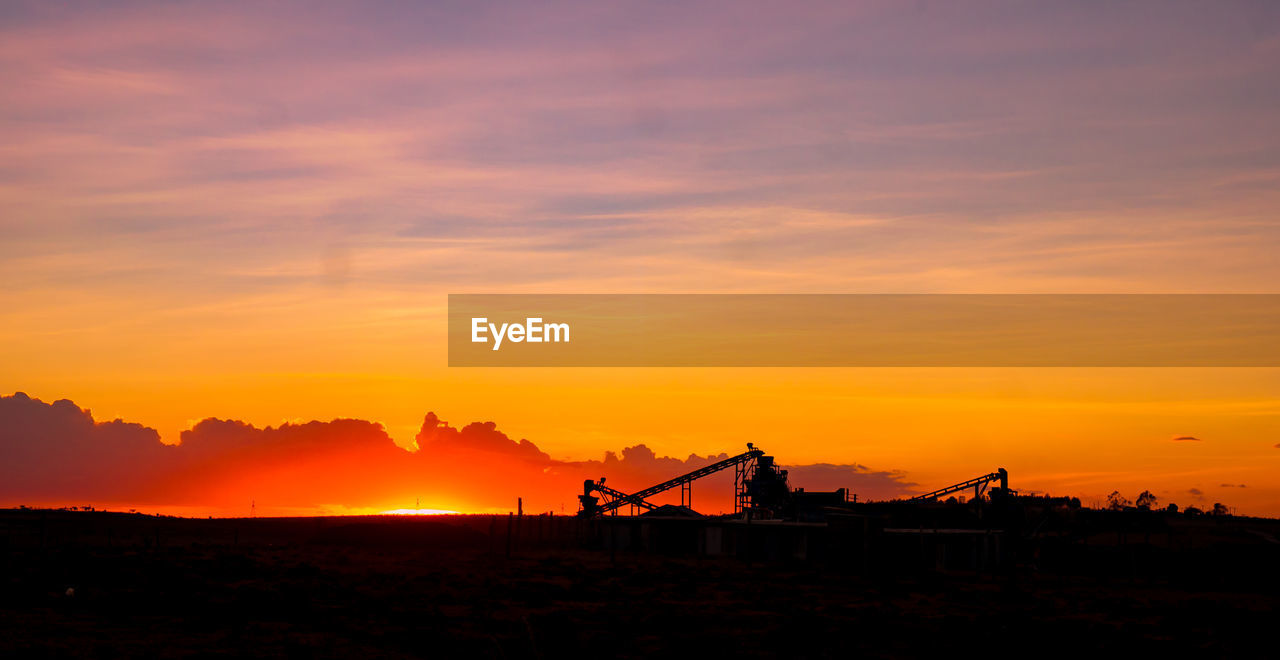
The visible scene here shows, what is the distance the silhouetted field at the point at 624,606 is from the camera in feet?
109

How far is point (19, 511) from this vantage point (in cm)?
17138

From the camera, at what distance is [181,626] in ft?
116

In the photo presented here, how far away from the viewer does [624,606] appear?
45031 mm

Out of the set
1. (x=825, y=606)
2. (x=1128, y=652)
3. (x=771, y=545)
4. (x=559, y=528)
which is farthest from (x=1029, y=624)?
(x=559, y=528)

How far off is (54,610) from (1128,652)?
1408 inches

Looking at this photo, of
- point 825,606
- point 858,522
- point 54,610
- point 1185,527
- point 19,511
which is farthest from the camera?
point 19,511

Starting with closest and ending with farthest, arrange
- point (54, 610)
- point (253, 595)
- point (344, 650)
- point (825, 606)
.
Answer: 1. point (344, 650)
2. point (54, 610)
3. point (253, 595)
4. point (825, 606)

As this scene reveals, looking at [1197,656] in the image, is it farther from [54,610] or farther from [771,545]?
[771,545]

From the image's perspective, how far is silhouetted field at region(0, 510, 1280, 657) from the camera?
33.4 meters

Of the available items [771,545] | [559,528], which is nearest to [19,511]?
[559,528]

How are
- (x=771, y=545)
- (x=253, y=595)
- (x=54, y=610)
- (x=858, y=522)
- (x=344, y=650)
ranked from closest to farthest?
(x=344, y=650), (x=54, y=610), (x=253, y=595), (x=858, y=522), (x=771, y=545)

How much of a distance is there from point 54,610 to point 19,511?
508 feet

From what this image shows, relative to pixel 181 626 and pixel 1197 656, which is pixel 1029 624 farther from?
pixel 181 626

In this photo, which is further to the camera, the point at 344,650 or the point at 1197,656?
the point at 1197,656
